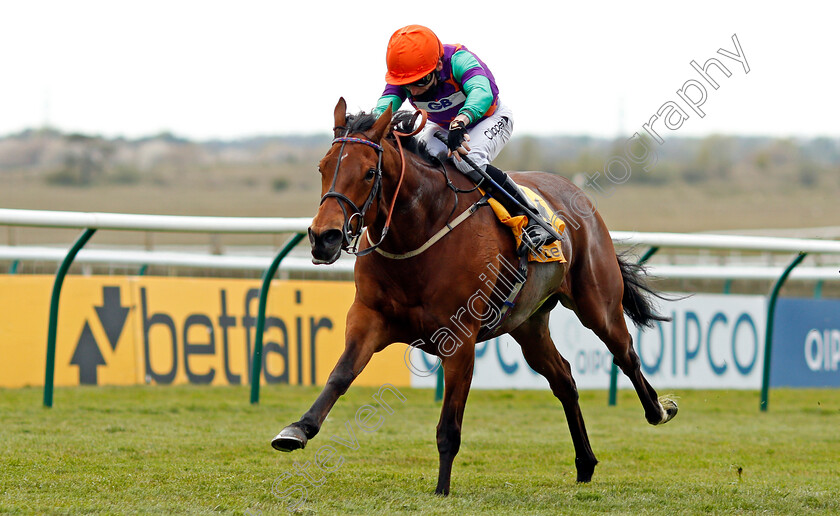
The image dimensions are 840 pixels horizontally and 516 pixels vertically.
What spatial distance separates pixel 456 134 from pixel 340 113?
620mm

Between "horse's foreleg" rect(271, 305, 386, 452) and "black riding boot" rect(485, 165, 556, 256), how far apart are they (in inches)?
35.6

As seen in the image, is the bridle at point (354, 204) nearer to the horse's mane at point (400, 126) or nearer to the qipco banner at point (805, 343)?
the horse's mane at point (400, 126)

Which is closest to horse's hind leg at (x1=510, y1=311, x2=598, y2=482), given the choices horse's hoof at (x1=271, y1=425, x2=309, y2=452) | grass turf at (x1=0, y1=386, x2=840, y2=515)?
grass turf at (x1=0, y1=386, x2=840, y2=515)

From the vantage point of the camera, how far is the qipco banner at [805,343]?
10.0 meters

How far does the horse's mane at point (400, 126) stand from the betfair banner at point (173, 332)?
4307 millimetres

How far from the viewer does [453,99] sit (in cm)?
496

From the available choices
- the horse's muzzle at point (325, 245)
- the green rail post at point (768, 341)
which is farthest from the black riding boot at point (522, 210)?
the green rail post at point (768, 341)

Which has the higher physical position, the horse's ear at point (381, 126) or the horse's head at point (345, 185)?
the horse's ear at point (381, 126)

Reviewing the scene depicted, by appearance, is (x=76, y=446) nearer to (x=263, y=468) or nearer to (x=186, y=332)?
(x=263, y=468)

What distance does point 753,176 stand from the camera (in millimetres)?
58219

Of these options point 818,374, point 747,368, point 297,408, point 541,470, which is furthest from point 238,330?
point 818,374

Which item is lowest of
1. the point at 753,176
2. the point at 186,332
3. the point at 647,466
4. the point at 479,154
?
the point at 647,466

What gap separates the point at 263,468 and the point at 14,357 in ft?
12.5

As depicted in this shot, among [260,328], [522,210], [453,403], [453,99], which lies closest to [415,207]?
[522,210]
